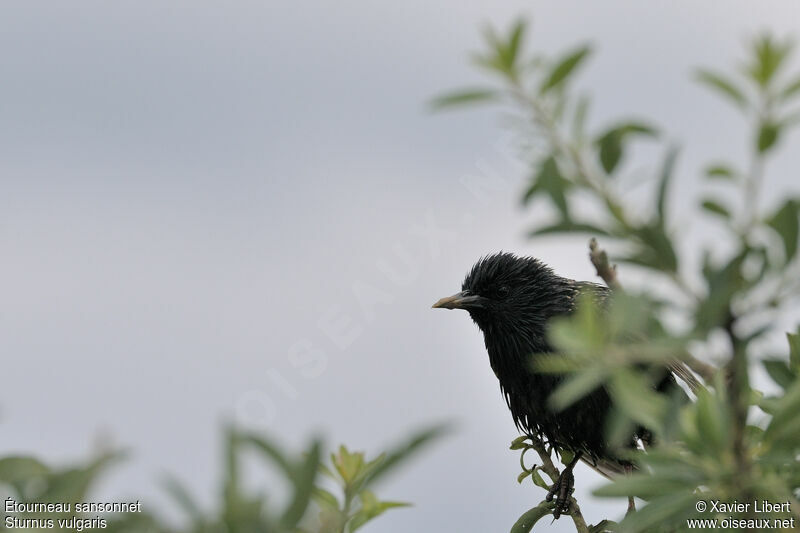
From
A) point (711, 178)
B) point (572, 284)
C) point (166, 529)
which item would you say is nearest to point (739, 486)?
point (711, 178)

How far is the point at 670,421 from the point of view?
1.04 m

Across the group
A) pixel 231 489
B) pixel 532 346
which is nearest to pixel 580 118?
pixel 231 489

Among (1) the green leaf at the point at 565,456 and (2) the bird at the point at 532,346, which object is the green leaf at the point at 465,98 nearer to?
(2) the bird at the point at 532,346

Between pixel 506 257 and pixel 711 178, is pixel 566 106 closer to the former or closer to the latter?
pixel 711 178

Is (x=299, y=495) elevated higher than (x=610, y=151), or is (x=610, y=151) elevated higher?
(x=610, y=151)

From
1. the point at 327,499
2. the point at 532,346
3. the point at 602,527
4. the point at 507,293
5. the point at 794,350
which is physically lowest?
the point at 327,499

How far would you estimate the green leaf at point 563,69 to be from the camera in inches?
41.1

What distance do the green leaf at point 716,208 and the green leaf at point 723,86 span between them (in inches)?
4.5

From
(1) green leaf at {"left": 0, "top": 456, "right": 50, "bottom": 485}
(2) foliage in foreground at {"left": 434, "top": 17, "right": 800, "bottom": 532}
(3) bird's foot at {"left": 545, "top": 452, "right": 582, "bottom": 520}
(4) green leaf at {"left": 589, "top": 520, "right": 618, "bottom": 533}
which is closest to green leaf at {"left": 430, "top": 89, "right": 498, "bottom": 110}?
(2) foliage in foreground at {"left": 434, "top": 17, "right": 800, "bottom": 532}

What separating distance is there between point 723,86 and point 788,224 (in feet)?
0.56

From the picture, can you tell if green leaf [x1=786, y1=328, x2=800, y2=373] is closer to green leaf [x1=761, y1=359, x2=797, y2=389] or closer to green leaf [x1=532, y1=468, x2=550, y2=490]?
green leaf [x1=761, y1=359, x2=797, y2=389]

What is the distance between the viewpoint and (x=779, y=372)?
126cm

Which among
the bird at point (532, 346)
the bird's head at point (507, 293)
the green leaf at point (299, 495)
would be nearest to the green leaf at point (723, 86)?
the green leaf at point (299, 495)

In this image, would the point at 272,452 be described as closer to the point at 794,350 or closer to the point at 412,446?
the point at 412,446
